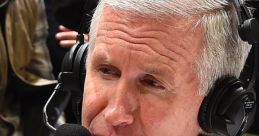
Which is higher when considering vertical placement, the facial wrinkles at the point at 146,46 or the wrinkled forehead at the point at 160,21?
the wrinkled forehead at the point at 160,21

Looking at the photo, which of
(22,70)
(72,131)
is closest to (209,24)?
(72,131)

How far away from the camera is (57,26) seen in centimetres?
226

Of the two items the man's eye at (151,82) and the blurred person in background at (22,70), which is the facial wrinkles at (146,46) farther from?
the blurred person in background at (22,70)

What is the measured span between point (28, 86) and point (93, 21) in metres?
0.91

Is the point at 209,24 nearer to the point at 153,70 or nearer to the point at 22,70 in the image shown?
the point at 153,70

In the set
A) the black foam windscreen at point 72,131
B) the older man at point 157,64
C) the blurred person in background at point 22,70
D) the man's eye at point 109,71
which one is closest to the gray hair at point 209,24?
the older man at point 157,64

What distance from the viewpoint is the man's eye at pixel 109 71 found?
1.12m

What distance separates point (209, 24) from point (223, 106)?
0.58 ft

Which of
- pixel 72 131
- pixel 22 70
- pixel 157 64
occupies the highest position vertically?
pixel 157 64

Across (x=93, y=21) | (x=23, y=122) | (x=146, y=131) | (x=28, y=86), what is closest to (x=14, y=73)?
(x=28, y=86)

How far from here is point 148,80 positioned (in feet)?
3.64

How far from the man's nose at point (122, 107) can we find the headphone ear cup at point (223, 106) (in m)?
0.16

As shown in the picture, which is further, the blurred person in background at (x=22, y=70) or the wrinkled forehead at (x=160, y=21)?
the blurred person in background at (x=22, y=70)

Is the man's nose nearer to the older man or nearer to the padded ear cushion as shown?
the older man
